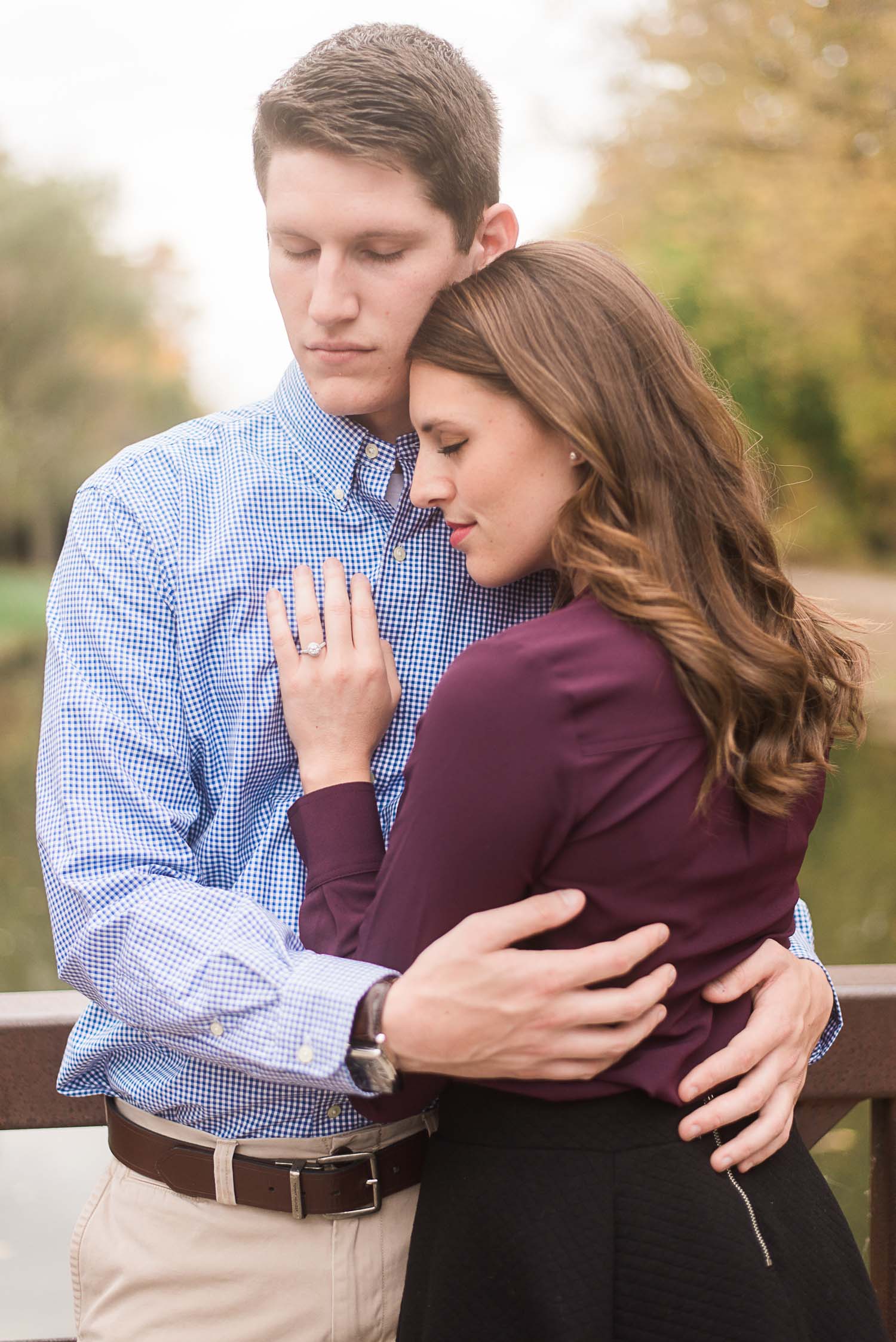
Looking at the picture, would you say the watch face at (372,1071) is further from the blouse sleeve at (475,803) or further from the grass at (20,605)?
the grass at (20,605)

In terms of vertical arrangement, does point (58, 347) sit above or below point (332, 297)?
below

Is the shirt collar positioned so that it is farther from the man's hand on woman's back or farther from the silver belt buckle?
the silver belt buckle

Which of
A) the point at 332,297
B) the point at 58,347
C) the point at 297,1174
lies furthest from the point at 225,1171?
the point at 58,347

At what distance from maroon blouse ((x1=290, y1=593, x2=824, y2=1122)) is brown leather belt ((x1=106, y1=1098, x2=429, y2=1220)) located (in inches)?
4.6

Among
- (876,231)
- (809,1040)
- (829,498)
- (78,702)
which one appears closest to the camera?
(78,702)

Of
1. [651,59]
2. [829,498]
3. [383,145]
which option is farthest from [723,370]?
[383,145]

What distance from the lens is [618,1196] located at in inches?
46.5

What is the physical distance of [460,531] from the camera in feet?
4.54

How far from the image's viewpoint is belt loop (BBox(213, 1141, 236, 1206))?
132 centimetres

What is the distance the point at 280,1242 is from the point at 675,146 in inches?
504

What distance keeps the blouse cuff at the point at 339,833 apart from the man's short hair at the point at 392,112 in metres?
0.64

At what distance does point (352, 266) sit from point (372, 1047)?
81 cm

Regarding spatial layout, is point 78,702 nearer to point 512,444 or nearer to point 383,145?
point 512,444

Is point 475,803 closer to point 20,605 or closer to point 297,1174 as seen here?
point 297,1174
